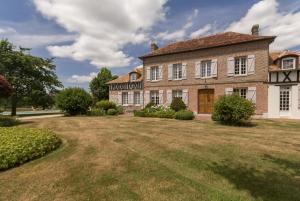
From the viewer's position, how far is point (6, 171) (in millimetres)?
4586

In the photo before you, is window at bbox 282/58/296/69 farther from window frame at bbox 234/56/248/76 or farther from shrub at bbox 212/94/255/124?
shrub at bbox 212/94/255/124

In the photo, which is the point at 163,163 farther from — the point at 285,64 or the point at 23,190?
the point at 285,64

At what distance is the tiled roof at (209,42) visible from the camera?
15289mm

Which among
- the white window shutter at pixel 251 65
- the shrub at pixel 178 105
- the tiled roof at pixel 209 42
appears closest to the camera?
the white window shutter at pixel 251 65

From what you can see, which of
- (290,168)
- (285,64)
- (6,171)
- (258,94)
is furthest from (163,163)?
(285,64)

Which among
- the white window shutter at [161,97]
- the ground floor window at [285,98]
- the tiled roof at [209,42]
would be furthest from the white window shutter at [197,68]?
the ground floor window at [285,98]

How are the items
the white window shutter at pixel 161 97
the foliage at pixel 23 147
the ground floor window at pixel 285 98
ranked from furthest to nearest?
the white window shutter at pixel 161 97 < the ground floor window at pixel 285 98 < the foliage at pixel 23 147

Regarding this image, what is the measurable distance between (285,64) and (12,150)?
56.5 ft

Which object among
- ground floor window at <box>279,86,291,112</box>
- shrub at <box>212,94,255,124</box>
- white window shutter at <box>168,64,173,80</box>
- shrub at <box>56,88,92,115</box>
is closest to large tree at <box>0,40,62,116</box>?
shrub at <box>56,88,92,115</box>

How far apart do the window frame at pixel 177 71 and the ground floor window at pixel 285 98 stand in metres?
8.17

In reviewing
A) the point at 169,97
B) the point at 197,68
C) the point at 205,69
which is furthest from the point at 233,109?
the point at 169,97

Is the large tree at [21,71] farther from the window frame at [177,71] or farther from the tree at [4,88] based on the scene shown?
the window frame at [177,71]

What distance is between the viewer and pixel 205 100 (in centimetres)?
1717

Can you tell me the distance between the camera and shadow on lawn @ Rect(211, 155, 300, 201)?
3.32m
